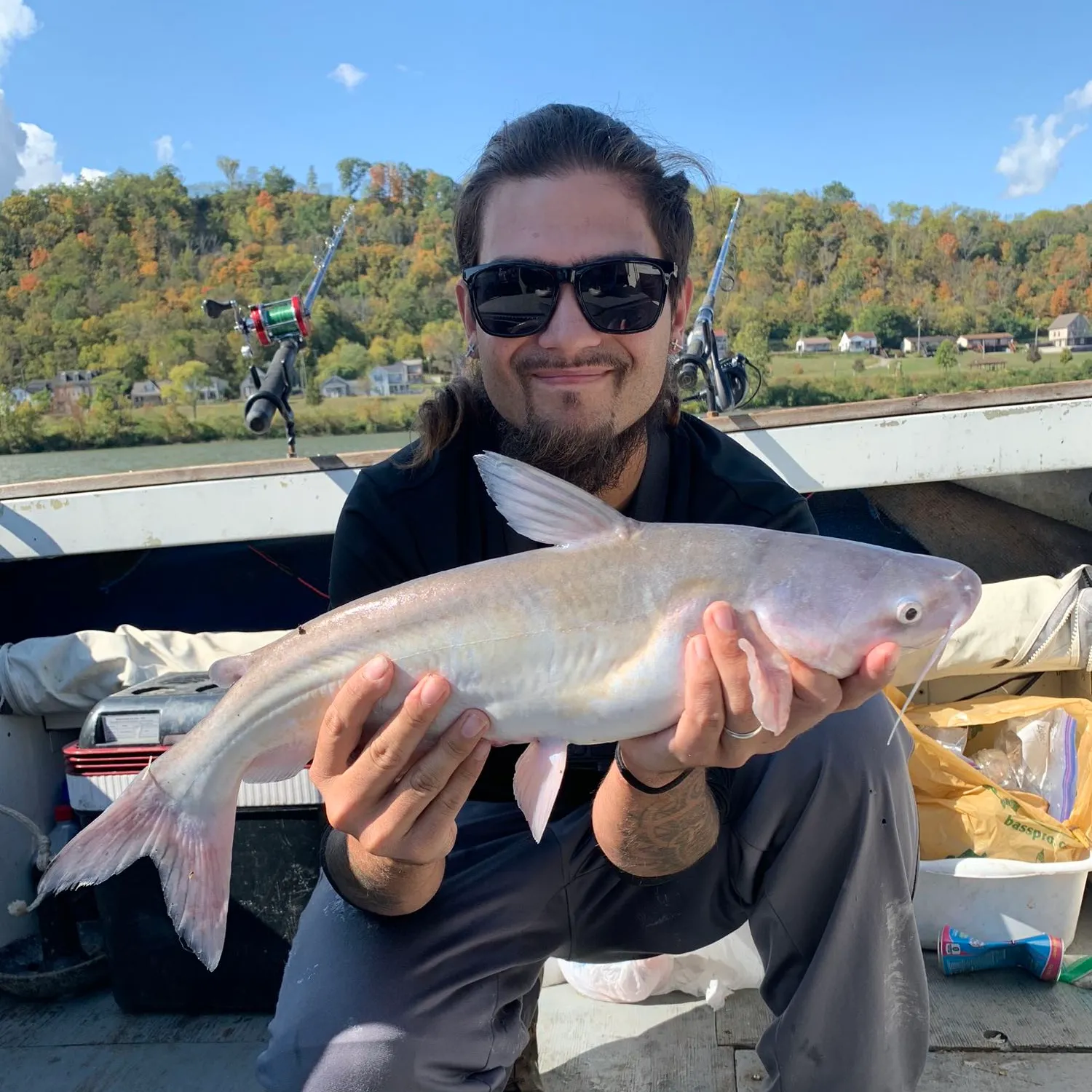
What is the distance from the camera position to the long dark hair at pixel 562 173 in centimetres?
199

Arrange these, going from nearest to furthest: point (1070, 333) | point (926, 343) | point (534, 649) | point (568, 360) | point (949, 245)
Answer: point (534, 649), point (568, 360), point (1070, 333), point (926, 343), point (949, 245)

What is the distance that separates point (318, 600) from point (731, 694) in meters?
3.31

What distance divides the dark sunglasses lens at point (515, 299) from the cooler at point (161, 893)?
50.0 inches

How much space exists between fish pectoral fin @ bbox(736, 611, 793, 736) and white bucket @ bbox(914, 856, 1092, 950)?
138 centimetres

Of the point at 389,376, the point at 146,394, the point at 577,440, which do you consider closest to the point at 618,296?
the point at 577,440

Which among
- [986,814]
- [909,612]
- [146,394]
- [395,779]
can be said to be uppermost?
[909,612]

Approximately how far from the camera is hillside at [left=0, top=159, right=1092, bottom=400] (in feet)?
62.2

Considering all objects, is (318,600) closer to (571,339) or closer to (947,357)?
(571,339)

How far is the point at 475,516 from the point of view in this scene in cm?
197

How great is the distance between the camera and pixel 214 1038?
229 centimetres

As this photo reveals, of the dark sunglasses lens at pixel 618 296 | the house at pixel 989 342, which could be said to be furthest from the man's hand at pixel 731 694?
the house at pixel 989 342

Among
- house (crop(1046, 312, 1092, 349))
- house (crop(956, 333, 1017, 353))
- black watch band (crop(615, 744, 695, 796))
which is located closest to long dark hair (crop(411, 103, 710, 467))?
black watch band (crop(615, 744, 695, 796))

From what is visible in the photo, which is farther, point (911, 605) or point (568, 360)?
point (568, 360)

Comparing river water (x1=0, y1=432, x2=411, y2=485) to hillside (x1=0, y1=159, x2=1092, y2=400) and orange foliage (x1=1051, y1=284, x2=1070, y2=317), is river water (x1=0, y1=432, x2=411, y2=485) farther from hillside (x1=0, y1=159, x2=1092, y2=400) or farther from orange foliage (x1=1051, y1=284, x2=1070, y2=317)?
orange foliage (x1=1051, y1=284, x2=1070, y2=317)
